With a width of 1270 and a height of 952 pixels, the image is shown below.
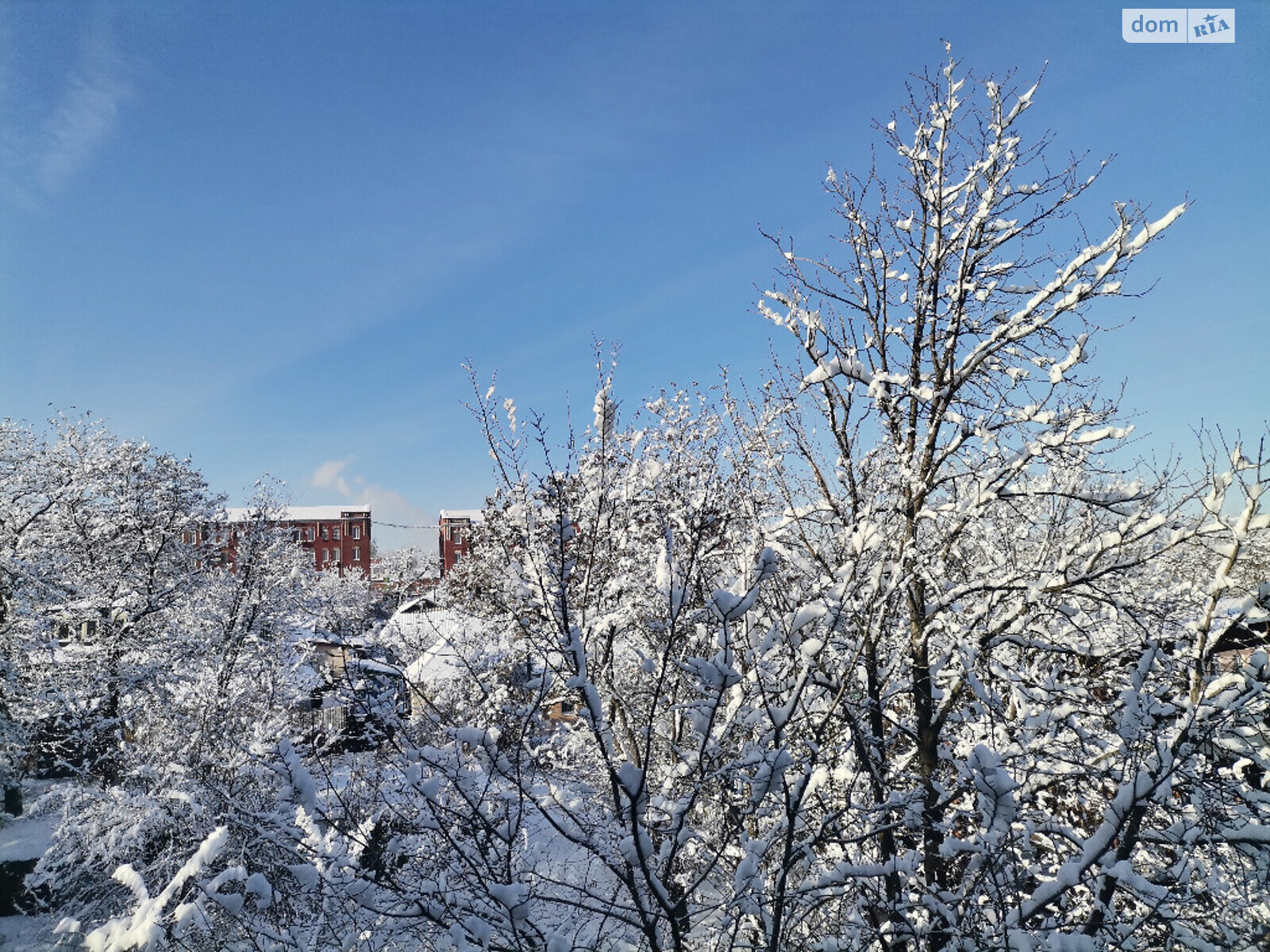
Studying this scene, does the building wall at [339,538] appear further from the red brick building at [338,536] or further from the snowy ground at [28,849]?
the snowy ground at [28,849]

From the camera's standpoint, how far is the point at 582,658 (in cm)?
247

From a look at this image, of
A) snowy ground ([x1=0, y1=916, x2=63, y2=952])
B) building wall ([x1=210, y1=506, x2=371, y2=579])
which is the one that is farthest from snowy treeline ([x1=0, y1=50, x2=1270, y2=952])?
building wall ([x1=210, y1=506, x2=371, y2=579])

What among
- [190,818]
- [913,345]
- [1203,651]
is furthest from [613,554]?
[190,818]

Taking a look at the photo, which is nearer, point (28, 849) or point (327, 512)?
point (28, 849)

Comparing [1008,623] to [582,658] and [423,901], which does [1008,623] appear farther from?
[423,901]

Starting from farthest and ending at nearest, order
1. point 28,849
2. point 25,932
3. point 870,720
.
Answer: point 28,849 → point 25,932 → point 870,720

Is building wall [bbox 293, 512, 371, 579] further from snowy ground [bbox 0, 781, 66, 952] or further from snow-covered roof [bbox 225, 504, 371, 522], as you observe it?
snowy ground [bbox 0, 781, 66, 952]

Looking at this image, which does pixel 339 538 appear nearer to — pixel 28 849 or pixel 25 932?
pixel 28 849

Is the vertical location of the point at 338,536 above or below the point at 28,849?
above

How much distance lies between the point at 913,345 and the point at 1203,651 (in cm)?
326

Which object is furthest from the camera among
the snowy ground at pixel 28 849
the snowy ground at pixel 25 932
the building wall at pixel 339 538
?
the building wall at pixel 339 538

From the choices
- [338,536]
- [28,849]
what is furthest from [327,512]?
[28,849]

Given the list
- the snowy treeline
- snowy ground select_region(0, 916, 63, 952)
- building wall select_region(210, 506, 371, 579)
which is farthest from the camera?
building wall select_region(210, 506, 371, 579)

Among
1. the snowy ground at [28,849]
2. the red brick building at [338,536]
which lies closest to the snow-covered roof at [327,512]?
the red brick building at [338,536]
